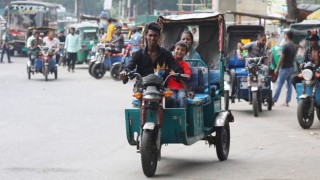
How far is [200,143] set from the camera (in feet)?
38.3

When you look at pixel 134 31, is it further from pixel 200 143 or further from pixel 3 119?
pixel 200 143

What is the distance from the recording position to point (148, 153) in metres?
8.34

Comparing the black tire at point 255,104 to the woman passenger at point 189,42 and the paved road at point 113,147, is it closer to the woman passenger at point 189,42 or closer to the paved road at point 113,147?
the paved road at point 113,147

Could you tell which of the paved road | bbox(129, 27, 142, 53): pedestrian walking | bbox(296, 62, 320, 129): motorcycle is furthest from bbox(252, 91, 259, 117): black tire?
bbox(129, 27, 142, 53): pedestrian walking

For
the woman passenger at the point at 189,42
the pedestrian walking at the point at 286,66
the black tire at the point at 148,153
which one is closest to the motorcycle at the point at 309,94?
the woman passenger at the point at 189,42

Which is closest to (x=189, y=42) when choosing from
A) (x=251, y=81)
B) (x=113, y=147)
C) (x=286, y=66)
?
(x=113, y=147)

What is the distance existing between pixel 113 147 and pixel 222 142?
187cm

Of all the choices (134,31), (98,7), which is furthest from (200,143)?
(98,7)

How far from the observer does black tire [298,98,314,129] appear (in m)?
13.5

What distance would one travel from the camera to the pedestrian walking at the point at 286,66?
59.0 ft

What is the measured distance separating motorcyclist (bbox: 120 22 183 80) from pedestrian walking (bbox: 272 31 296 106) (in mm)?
9079

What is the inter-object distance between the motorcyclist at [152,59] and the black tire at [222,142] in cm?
109

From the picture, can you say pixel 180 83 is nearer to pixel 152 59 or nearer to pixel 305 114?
pixel 152 59

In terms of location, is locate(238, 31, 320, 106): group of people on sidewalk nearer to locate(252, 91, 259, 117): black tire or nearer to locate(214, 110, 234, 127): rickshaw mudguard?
locate(252, 91, 259, 117): black tire
